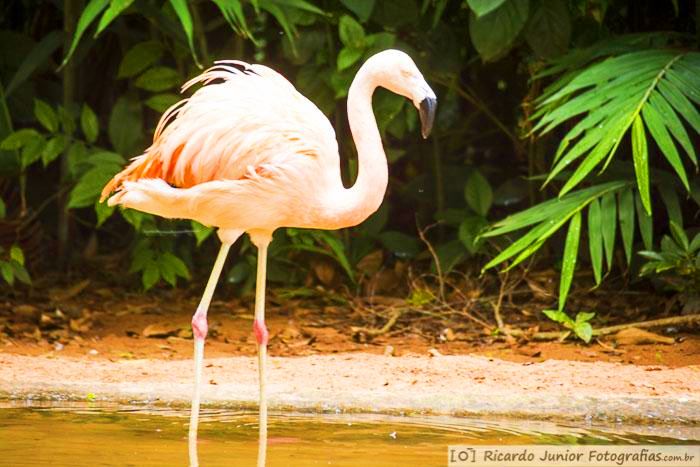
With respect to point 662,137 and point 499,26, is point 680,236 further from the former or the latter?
point 499,26

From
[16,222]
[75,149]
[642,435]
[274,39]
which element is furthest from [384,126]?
[642,435]

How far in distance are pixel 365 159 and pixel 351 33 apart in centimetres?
187

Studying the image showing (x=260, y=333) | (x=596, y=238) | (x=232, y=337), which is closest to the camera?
(x=260, y=333)

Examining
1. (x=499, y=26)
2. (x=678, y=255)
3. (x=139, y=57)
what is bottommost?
(x=678, y=255)

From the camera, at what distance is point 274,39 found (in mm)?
6934

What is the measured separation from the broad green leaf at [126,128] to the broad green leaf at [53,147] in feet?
0.96

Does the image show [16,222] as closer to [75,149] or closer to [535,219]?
[75,149]

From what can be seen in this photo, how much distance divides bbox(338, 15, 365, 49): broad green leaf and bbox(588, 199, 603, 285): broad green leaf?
1443mm

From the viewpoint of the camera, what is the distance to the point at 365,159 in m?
4.39

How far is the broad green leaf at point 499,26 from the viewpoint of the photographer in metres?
5.93

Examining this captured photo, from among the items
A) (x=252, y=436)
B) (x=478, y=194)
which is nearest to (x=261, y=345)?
(x=252, y=436)

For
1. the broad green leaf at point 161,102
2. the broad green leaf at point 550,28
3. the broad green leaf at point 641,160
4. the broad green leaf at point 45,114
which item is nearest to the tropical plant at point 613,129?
the broad green leaf at point 641,160

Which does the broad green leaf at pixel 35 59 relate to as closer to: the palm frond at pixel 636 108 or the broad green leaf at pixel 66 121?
the broad green leaf at pixel 66 121

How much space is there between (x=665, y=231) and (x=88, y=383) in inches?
131
